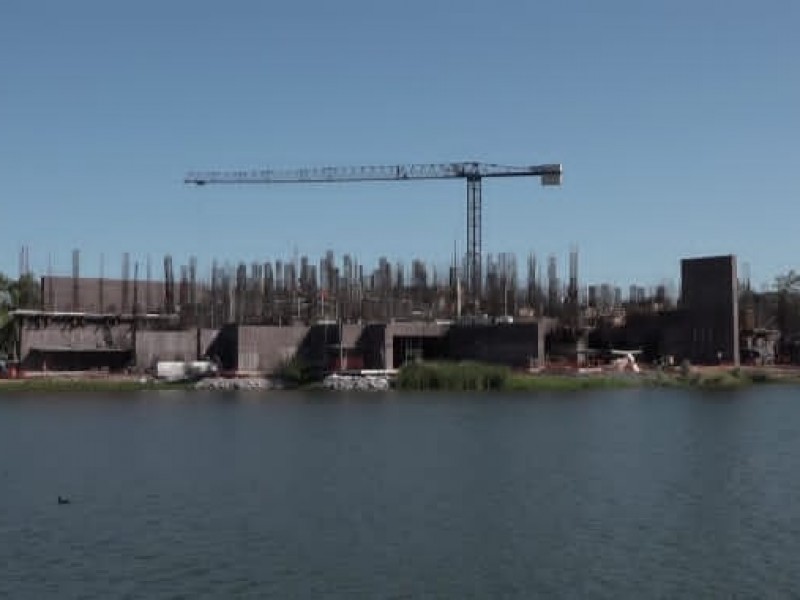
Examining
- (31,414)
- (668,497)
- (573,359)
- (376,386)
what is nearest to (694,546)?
(668,497)

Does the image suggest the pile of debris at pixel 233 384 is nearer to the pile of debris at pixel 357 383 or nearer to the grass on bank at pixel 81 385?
the grass on bank at pixel 81 385

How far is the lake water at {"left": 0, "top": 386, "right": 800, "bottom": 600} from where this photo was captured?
18.1m

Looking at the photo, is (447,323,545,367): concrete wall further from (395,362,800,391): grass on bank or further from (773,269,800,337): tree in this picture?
(773,269,800,337): tree

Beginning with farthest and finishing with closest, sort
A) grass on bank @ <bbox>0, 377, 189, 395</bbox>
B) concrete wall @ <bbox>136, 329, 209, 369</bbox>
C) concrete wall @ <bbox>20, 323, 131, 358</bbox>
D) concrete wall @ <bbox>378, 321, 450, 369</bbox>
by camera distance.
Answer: concrete wall @ <bbox>20, 323, 131, 358</bbox>
concrete wall @ <bbox>136, 329, 209, 369</bbox>
concrete wall @ <bbox>378, 321, 450, 369</bbox>
grass on bank @ <bbox>0, 377, 189, 395</bbox>

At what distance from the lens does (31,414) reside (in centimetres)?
4853

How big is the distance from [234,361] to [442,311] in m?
17.9

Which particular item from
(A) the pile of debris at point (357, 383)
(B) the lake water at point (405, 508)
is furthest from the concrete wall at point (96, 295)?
(B) the lake water at point (405, 508)

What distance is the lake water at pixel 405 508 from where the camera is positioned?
59.3 ft

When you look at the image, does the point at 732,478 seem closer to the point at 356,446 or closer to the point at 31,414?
the point at 356,446

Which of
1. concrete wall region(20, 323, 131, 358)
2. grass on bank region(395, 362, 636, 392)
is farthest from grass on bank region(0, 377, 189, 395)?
grass on bank region(395, 362, 636, 392)

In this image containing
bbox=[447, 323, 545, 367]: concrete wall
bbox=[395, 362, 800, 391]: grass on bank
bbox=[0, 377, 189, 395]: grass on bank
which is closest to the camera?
bbox=[395, 362, 800, 391]: grass on bank

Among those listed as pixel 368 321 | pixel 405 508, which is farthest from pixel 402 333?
pixel 405 508

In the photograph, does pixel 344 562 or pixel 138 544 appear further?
pixel 138 544

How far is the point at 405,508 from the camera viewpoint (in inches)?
939
